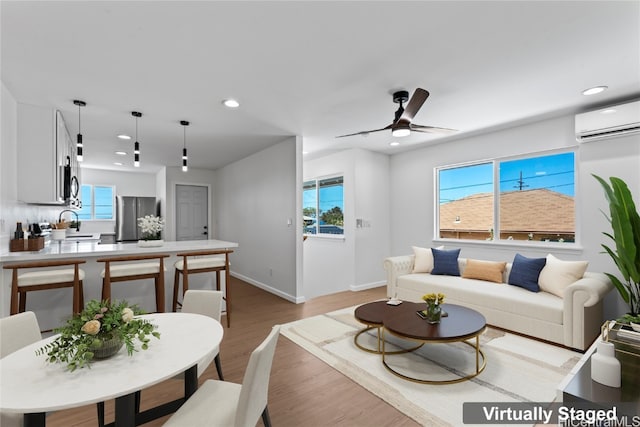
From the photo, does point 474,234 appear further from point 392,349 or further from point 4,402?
point 4,402

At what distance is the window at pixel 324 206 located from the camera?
20.4ft

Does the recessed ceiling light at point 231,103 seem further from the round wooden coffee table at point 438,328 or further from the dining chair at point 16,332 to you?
the round wooden coffee table at point 438,328

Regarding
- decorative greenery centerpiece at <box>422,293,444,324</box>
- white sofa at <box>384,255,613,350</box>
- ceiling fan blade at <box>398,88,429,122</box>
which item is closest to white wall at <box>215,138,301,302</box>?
white sofa at <box>384,255,613,350</box>

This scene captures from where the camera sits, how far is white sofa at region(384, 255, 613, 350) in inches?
115

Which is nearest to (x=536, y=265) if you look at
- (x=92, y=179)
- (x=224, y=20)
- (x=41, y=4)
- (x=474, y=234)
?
(x=474, y=234)

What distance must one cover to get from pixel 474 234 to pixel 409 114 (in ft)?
10.0

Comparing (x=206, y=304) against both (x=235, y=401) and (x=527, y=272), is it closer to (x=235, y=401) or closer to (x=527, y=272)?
(x=235, y=401)

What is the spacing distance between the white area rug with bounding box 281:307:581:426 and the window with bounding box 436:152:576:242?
5.75 feet

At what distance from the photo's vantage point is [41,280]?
2.88m

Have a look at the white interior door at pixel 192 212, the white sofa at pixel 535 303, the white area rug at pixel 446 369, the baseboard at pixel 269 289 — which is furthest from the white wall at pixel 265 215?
the white sofa at pixel 535 303

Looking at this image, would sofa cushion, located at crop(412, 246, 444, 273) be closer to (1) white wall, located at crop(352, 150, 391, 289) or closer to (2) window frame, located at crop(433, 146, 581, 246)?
(2) window frame, located at crop(433, 146, 581, 246)

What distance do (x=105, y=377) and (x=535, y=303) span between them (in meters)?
3.75

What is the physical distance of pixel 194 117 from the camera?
390cm

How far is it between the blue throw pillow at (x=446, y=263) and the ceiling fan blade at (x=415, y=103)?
2429 mm
